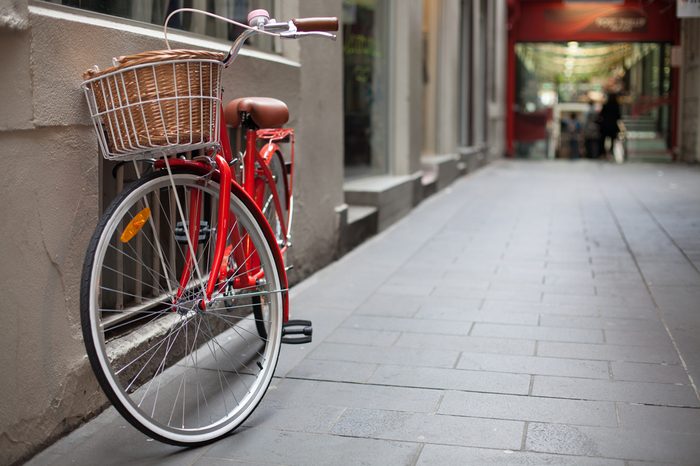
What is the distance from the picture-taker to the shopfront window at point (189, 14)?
3.87 m

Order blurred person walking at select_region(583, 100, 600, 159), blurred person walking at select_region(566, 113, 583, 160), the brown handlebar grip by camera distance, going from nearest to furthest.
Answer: the brown handlebar grip < blurred person walking at select_region(583, 100, 600, 159) < blurred person walking at select_region(566, 113, 583, 160)

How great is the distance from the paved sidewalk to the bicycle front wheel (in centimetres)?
17

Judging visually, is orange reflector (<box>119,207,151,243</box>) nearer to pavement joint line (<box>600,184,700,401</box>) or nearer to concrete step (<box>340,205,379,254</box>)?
pavement joint line (<box>600,184,700,401</box>)

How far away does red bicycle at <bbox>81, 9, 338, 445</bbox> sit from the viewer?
291 cm

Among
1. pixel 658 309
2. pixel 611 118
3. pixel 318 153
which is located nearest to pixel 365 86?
pixel 318 153

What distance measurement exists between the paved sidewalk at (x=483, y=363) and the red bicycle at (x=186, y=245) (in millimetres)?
214

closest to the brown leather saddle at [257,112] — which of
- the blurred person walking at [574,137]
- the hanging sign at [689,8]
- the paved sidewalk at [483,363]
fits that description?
the paved sidewalk at [483,363]

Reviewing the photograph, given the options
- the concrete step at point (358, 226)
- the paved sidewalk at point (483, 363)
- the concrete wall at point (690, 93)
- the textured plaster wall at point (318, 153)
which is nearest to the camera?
the paved sidewalk at point (483, 363)

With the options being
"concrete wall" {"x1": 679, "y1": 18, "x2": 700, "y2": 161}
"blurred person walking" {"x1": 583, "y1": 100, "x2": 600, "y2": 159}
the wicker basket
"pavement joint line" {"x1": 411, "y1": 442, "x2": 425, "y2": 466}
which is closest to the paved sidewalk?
"pavement joint line" {"x1": 411, "y1": 442, "x2": 425, "y2": 466}

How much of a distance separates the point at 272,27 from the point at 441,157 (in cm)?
1024

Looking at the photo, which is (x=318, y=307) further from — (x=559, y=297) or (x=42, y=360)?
(x=42, y=360)

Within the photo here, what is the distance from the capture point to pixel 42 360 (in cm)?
315

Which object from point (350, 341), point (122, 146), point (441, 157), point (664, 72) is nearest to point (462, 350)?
point (350, 341)

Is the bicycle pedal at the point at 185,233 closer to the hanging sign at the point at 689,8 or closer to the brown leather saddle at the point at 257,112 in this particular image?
the brown leather saddle at the point at 257,112
